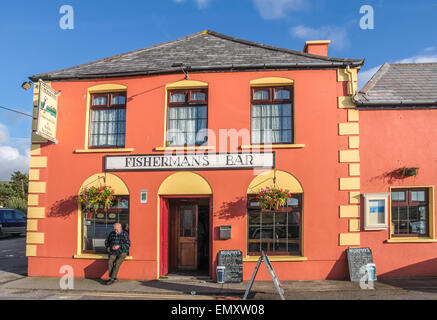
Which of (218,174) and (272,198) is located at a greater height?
(218,174)

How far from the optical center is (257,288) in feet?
29.7

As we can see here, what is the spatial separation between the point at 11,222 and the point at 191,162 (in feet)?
57.1

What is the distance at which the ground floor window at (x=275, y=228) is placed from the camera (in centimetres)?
1012

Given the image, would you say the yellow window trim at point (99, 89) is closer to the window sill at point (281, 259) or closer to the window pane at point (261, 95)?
the window pane at point (261, 95)

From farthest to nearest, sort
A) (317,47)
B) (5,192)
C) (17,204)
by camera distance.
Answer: (5,192), (17,204), (317,47)

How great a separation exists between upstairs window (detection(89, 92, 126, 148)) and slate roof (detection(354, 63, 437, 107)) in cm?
692

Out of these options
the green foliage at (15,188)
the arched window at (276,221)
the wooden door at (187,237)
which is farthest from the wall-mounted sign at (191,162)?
the green foliage at (15,188)

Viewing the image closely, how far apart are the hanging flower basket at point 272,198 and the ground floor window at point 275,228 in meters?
0.42

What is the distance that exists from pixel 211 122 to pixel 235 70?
5.52ft

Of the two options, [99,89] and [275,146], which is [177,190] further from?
[99,89]

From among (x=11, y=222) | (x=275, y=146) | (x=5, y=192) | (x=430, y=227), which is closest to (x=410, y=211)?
(x=430, y=227)

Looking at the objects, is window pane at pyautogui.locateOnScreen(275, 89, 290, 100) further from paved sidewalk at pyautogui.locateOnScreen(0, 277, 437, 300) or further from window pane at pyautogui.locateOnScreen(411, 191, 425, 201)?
paved sidewalk at pyautogui.locateOnScreen(0, 277, 437, 300)
